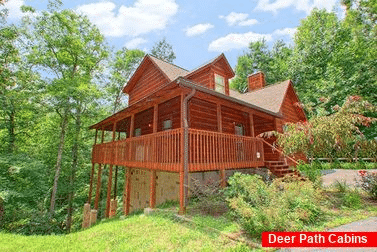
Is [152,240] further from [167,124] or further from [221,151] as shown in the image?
[167,124]

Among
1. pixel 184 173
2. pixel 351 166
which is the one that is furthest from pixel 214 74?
pixel 351 166

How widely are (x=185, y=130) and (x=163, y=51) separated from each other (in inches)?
1235

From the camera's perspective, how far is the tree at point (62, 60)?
14.7 m

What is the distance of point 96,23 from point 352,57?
2851 cm

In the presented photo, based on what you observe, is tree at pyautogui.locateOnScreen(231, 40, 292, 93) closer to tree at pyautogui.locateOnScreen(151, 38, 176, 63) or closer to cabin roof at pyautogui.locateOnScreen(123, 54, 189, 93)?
tree at pyautogui.locateOnScreen(151, 38, 176, 63)

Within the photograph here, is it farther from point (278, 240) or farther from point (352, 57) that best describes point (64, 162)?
point (352, 57)

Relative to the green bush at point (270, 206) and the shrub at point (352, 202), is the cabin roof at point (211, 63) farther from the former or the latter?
the shrub at point (352, 202)

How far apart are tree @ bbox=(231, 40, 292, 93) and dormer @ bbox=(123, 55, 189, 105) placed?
24.1m

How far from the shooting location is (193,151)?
700 cm

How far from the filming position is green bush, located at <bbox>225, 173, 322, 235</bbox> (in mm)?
4773

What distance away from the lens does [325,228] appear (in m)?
5.14

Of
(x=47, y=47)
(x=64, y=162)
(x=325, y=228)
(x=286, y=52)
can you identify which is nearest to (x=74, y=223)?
(x=64, y=162)

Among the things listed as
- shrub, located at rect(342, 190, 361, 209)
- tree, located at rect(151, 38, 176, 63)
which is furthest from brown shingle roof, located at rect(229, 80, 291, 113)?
tree, located at rect(151, 38, 176, 63)

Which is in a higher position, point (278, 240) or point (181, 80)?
point (181, 80)
